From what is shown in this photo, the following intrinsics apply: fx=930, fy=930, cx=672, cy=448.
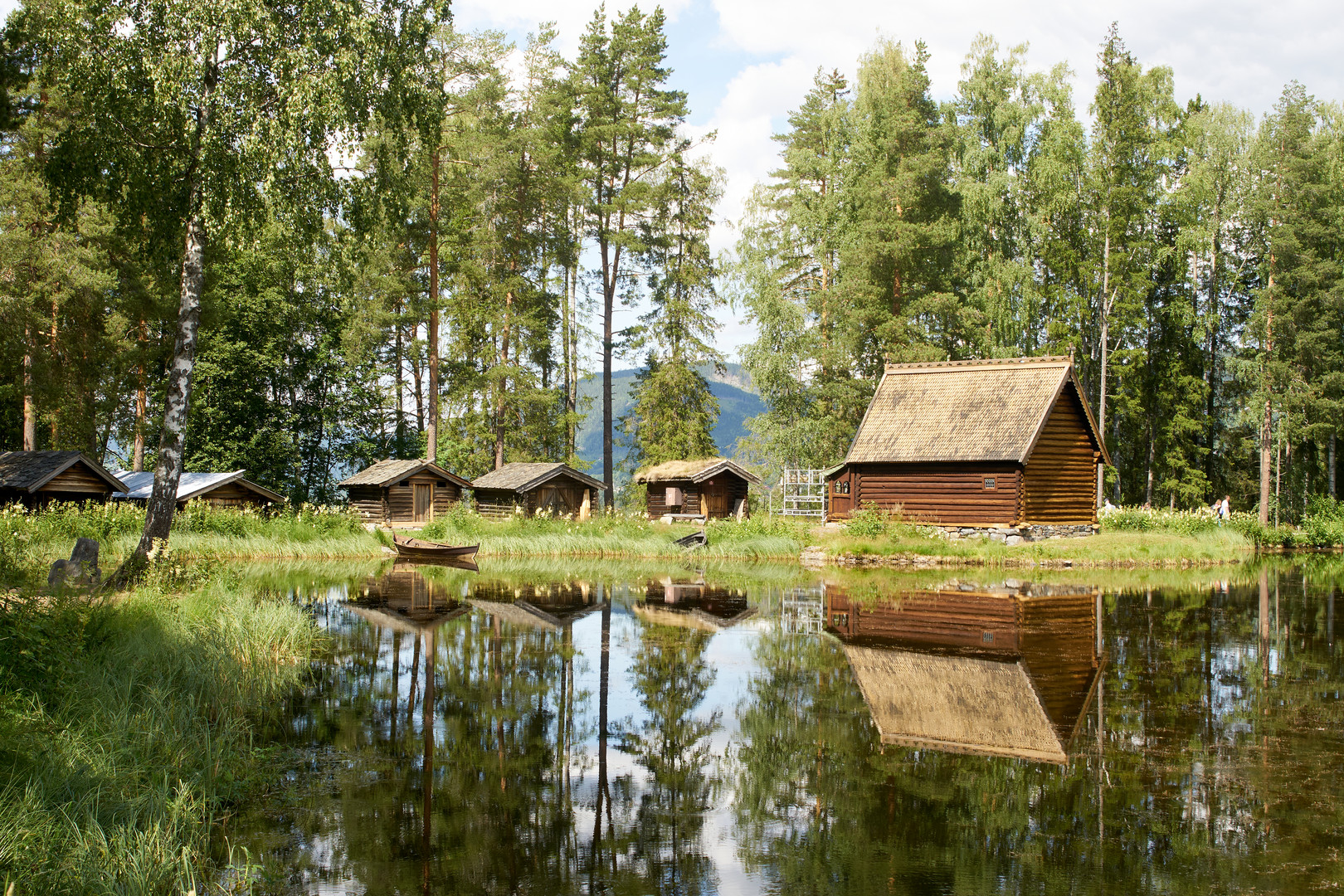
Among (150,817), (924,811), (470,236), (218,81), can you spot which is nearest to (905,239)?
(470,236)

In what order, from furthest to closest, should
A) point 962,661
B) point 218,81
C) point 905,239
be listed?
point 905,239 → point 218,81 → point 962,661

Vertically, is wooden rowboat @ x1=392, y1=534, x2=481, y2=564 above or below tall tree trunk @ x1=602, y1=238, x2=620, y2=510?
below

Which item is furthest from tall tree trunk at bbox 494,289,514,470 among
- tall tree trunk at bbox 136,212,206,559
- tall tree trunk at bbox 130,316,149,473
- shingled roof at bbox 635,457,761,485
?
tall tree trunk at bbox 136,212,206,559

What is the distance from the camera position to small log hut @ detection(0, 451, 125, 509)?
28547 millimetres

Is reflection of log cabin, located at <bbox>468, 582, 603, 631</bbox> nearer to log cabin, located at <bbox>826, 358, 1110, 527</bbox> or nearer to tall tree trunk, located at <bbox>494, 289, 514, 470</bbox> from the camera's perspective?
log cabin, located at <bbox>826, 358, 1110, 527</bbox>

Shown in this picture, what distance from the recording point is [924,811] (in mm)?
7680

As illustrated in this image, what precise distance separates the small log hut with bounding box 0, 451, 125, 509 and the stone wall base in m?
27.9

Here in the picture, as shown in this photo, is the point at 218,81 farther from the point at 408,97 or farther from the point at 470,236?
the point at 470,236

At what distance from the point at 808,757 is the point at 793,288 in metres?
41.3

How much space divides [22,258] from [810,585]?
26065mm

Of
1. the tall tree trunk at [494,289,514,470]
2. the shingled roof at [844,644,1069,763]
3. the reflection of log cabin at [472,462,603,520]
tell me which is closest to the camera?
the shingled roof at [844,644,1069,763]

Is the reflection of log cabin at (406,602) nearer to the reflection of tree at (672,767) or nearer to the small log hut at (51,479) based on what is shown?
the reflection of tree at (672,767)

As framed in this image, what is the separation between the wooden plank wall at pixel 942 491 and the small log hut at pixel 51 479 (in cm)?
2609

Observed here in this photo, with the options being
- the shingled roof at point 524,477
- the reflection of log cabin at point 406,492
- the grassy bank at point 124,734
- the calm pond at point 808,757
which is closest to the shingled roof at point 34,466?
the reflection of log cabin at point 406,492
